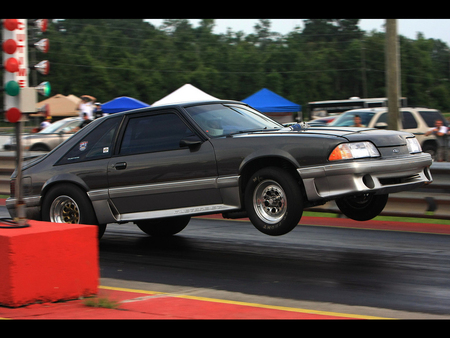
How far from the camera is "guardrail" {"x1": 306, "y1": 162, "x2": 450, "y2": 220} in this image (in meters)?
10.4

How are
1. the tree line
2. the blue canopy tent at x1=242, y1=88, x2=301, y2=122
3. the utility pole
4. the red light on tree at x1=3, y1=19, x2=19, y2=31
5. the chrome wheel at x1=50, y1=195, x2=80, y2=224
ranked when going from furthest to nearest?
the tree line < the blue canopy tent at x1=242, y1=88, x2=301, y2=122 < the utility pole < the chrome wheel at x1=50, y1=195, x2=80, y2=224 < the red light on tree at x1=3, y1=19, x2=19, y2=31

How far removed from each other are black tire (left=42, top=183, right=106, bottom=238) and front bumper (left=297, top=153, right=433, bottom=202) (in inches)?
115

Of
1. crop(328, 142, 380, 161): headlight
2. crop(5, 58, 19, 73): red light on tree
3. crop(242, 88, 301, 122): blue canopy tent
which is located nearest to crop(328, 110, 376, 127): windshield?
crop(242, 88, 301, 122): blue canopy tent

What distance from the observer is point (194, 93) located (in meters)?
26.9

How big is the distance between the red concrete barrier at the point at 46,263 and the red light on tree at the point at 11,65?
1415 mm

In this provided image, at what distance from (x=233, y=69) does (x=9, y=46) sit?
6959 cm

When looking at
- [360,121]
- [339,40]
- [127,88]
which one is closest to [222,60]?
[127,88]

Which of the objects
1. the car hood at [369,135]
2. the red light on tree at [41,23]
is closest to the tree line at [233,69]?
the car hood at [369,135]

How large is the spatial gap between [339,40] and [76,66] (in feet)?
174

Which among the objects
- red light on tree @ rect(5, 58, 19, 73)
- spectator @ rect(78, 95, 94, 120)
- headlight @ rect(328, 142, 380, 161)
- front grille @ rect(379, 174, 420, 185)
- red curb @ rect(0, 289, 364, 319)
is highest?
spectator @ rect(78, 95, 94, 120)

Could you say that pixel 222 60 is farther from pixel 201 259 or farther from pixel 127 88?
pixel 201 259

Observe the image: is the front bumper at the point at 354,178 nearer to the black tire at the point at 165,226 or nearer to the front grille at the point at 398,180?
the front grille at the point at 398,180

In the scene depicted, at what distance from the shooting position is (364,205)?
792 cm

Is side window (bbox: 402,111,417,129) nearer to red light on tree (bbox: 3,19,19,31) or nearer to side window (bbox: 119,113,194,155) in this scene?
side window (bbox: 119,113,194,155)
